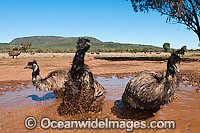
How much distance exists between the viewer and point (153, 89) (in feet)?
15.1

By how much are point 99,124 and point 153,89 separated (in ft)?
5.76

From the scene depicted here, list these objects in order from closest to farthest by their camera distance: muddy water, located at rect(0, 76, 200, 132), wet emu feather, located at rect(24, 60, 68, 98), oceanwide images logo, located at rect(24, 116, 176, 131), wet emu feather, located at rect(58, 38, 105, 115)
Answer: wet emu feather, located at rect(58, 38, 105, 115) → oceanwide images logo, located at rect(24, 116, 176, 131) → muddy water, located at rect(0, 76, 200, 132) → wet emu feather, located at rect(24, 60, 68, 98)

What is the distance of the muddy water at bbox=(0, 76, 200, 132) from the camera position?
524cm

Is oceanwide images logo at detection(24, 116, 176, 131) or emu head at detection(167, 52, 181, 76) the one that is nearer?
emu head at detection(167, 52, 181, 76)

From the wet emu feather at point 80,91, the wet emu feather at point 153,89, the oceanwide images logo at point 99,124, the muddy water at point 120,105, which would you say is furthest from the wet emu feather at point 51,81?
the wet emu feather at point 153,89

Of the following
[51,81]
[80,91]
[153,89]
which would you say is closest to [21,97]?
[51,81]

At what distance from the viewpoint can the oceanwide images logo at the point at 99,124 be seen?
4.85 m

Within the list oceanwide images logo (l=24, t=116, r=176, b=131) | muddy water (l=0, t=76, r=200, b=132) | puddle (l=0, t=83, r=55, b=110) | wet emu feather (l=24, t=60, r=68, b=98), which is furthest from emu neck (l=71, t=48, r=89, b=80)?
puddle (l=0, t=83, r=55, b=110)

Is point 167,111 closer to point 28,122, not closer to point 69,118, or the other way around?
point 69,118

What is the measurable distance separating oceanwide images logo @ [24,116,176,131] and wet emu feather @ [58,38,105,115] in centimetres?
39

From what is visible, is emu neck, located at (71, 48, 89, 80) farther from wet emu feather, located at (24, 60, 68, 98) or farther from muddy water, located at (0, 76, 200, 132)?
wet emu feather, located at (24, 60, 68, 98)

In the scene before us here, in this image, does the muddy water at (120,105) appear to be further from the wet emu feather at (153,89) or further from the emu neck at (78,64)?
the emu neck at (78,64)

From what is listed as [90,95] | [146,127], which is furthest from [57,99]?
[146,127]

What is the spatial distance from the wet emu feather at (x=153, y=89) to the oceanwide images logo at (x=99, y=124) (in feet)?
1.42
